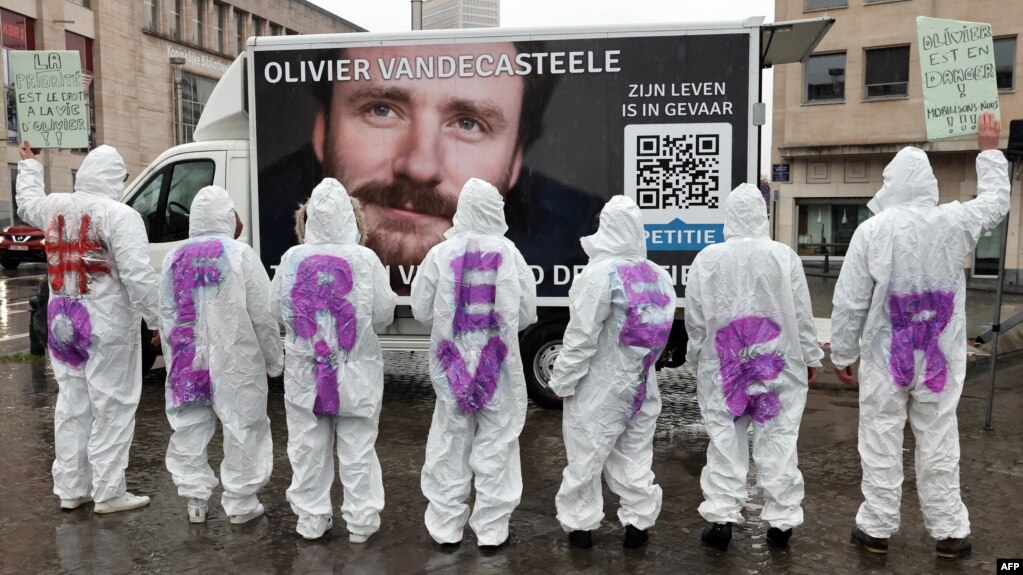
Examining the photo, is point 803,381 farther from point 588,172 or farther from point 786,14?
point 786,14

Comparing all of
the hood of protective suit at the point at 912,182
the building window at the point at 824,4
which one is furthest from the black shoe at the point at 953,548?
the building window at the point at 824,4

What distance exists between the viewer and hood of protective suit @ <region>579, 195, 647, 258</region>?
4.36 meters

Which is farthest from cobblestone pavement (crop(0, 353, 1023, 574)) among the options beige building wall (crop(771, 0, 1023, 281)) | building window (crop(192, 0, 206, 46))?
building window (crop(192, 0, 206, 46))

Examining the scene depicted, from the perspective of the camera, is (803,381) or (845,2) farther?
(845,2)

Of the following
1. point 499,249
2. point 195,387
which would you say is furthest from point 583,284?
point 195,387

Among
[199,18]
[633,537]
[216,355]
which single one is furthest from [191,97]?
[633,537]

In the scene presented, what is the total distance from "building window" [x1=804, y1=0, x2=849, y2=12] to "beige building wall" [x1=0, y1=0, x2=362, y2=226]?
885 inches

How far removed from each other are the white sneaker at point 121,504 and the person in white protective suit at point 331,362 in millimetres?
1115

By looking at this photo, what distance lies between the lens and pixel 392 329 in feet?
25.1

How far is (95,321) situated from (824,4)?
25080mm

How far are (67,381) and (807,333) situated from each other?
A: 4042 mm

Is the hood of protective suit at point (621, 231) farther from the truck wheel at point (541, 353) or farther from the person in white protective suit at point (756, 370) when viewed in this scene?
the truck wheel at point (541, 353)

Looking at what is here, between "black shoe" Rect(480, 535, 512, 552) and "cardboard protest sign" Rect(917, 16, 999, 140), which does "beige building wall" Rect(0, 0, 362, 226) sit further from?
"cardboard protest sign" Rect(917, 16, 999, 140)

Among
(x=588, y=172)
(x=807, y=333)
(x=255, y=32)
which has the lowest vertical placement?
(x=807, y=333)
